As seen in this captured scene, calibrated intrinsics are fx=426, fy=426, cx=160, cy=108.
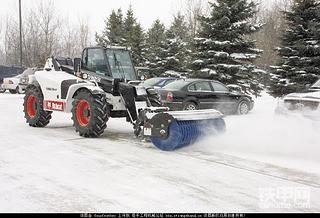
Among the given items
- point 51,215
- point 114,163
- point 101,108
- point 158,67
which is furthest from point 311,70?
point 51,215

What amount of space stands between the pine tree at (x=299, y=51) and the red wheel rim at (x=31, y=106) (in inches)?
576

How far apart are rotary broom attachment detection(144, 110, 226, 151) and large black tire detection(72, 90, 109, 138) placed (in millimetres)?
1382

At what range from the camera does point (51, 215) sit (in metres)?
4.76

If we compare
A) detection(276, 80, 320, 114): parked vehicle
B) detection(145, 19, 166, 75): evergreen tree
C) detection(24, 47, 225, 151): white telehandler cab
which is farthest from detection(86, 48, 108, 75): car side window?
detection(145, 19, 166, 75): evergreen tree

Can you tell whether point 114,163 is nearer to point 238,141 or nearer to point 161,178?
point 161,178

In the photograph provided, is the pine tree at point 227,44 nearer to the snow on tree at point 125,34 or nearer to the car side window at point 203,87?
the car side window at point 203,87

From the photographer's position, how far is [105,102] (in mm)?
10023

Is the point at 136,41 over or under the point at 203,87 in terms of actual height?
over

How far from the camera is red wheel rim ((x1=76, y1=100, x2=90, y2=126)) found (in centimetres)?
1033

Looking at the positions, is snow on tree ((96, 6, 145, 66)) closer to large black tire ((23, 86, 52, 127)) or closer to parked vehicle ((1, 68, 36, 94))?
parked vehicle ((1, 68, 36, 94))

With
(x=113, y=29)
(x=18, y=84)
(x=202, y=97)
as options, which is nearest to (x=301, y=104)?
(x=202, y=97)

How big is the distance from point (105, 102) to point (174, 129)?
2158 mm

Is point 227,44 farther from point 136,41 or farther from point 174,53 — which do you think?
point 136,41

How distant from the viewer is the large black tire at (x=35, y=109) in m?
12.0
